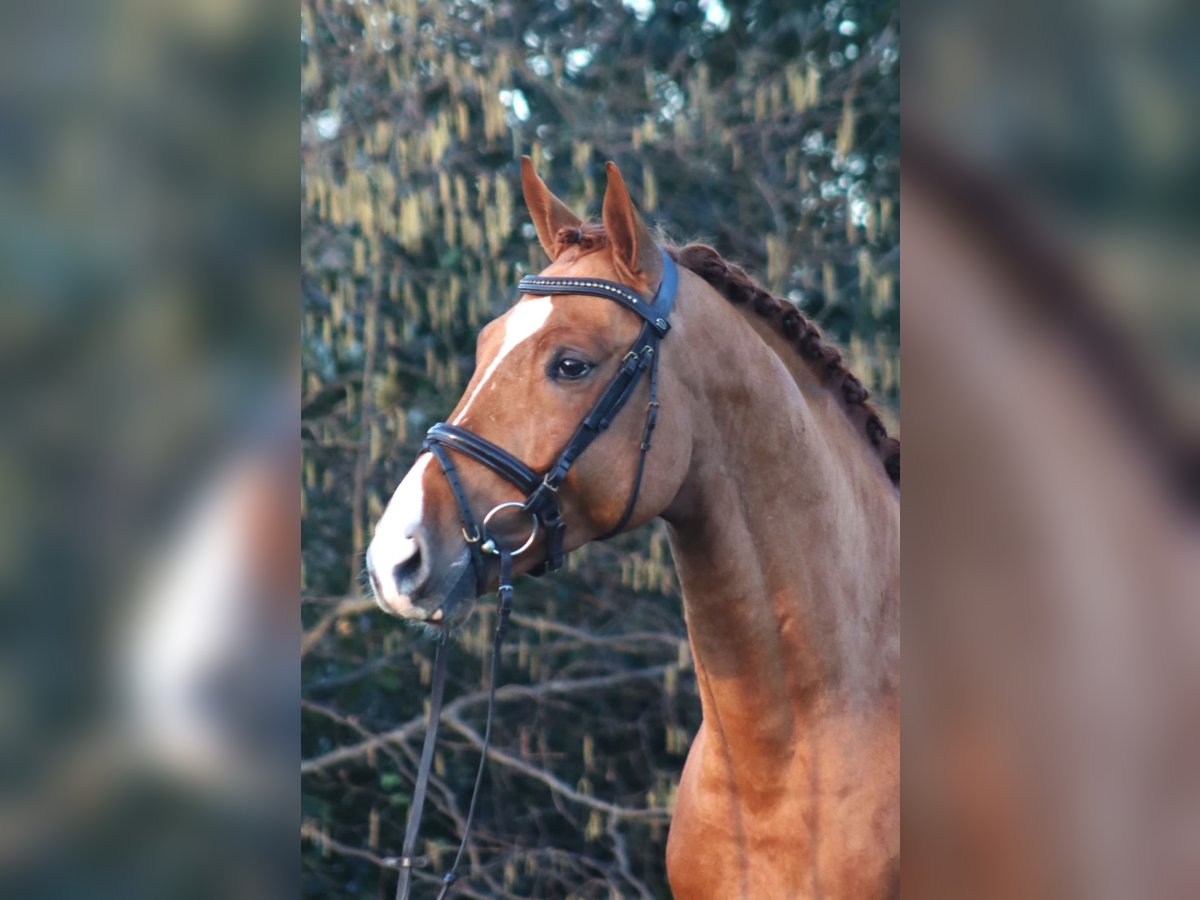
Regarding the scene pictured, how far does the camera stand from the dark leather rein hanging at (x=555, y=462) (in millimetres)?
1631

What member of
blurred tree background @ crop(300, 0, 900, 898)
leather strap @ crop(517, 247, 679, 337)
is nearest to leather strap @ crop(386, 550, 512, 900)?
leather strap @ crop(517, 247, 679, 337)

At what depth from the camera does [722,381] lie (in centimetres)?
180

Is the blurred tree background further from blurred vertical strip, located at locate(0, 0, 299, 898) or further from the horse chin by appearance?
blurred vertical strip, located at locate(0, 0, 299, 898)

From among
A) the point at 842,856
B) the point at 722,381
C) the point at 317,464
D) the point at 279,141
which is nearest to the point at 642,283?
the point at 722,381

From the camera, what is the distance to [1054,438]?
1.22 feet

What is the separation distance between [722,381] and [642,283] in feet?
0.68

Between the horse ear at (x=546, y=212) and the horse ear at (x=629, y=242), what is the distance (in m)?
0.20

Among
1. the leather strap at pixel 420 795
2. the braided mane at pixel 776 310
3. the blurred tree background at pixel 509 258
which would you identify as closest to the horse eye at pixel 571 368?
the braided mane at pixel 776 310

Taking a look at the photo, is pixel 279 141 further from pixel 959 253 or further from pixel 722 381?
pixel 722 381

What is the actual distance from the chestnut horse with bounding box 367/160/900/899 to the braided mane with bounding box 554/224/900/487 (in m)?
0.04

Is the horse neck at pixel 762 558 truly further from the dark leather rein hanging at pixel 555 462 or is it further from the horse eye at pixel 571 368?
the horse eye at pixel 571 368

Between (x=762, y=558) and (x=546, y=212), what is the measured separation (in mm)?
754

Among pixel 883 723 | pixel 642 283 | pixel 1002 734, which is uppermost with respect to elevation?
pixel 642 283

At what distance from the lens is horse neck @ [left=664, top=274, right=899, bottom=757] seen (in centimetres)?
176
